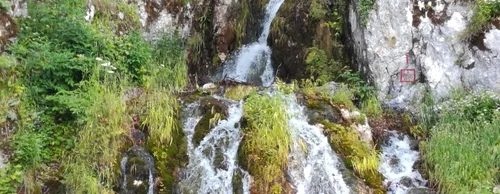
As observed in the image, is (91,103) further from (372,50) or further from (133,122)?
(372,50)

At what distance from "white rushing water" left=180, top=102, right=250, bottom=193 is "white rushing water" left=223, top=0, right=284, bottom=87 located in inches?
135

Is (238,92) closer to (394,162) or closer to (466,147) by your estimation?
(394,162)

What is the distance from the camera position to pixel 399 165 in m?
6.49

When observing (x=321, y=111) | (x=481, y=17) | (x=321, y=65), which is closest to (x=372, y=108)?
(x=321, y=111)

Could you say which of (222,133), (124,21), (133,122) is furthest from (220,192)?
(124,21)

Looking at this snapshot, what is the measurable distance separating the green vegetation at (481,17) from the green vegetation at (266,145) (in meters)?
4.08

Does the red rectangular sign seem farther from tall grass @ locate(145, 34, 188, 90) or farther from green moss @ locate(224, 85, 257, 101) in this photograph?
tall grass @ locate(145, 34, 188, 90)

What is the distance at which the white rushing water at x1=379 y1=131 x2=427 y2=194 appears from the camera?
239 inches

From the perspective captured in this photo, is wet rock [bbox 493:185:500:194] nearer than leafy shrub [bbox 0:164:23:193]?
No

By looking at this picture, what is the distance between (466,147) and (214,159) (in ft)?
11.2

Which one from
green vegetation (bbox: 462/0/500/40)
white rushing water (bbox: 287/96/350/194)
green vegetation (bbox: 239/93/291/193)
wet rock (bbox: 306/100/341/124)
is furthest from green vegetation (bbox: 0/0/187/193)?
green vegetation (bbox: 462/0/500/40)

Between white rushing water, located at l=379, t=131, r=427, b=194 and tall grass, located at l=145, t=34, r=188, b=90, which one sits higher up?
tall grass, located at l=145, t=34, r=188, b=90

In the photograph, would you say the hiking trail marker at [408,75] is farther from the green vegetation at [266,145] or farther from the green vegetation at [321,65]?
the green vegetation at [266,145]

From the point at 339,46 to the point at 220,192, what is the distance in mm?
5034
